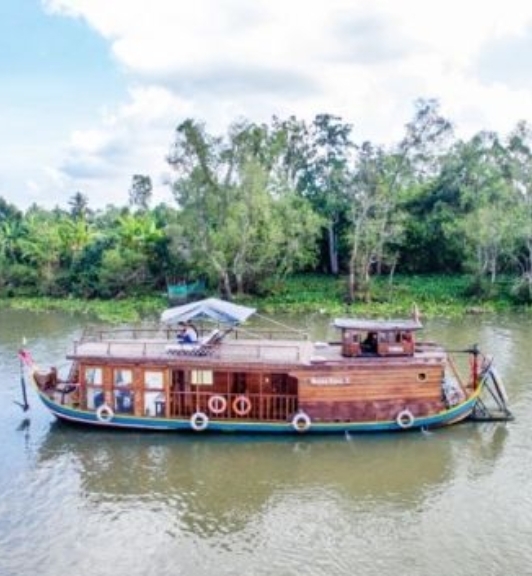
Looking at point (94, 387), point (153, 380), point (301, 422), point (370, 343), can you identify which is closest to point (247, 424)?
point (301, 422)

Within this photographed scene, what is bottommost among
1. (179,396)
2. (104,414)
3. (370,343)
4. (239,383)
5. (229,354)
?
(104,414)

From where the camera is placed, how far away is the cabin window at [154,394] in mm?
20438

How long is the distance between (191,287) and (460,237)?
18.0 meters

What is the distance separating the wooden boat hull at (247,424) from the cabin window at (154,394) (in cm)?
29

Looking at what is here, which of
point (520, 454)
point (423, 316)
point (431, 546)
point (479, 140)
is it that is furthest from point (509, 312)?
point (431, 546)

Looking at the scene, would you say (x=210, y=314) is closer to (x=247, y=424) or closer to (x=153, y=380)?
(x=153, y=380)

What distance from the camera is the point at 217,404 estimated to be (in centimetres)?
2039

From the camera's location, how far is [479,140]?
5044 cm

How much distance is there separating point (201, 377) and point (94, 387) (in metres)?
3.15

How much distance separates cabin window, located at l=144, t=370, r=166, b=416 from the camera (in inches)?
805

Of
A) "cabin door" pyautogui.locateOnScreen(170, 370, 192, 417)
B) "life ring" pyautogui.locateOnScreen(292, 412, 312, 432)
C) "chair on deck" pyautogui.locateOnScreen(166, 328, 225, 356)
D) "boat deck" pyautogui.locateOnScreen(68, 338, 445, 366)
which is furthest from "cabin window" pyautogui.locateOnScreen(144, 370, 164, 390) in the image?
"life ring" pyautogui.locateOnScreen(292, 412, 312, 432)

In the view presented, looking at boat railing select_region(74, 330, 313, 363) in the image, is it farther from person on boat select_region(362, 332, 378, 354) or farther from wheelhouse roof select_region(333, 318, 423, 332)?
person on boat select_region(362, 332, 378, 354)

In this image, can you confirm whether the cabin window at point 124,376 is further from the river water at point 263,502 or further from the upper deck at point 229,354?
the river water at point 263,502

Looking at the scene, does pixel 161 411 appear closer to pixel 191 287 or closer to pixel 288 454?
pixel 288 454
